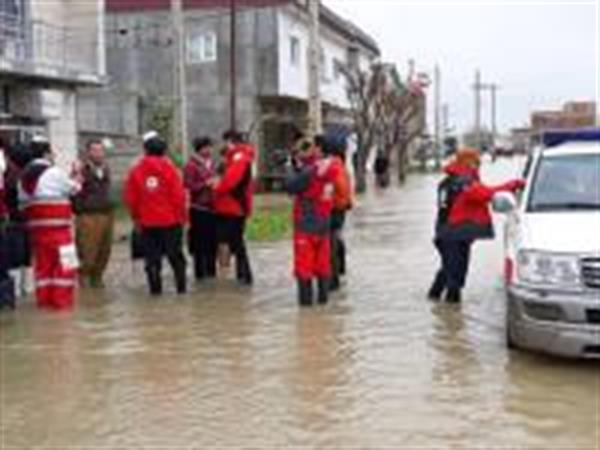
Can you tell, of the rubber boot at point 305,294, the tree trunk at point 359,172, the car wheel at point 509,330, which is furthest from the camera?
the tree trunk at point 359,172

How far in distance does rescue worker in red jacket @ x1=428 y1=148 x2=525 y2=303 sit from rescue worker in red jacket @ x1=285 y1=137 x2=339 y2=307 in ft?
3.40

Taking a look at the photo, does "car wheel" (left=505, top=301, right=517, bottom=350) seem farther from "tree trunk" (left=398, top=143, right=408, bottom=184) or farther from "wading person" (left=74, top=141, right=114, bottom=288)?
"tree trunk" (left=398, top=143, right=408, bottom=184)

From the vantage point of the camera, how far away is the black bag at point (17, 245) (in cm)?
1455

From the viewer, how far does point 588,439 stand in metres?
8.61

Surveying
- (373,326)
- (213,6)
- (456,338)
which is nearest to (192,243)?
(373,326)

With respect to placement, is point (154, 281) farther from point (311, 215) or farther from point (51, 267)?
point (311, 215)

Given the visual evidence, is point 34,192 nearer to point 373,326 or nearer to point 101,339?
point 101,339

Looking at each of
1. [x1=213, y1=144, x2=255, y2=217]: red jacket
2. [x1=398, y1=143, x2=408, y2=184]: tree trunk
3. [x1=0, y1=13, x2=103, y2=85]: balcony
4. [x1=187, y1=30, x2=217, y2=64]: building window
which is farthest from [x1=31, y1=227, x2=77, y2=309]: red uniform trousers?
[x1=398, y1=143, x2=408, y2=184]: tree trunk

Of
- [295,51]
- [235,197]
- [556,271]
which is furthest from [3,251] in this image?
[295,51]

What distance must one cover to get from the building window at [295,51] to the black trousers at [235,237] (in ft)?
123

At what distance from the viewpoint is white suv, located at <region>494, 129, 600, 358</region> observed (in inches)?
413

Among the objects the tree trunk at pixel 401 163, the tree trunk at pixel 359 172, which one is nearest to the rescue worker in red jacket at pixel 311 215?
the tree trunk at pixel 359 172

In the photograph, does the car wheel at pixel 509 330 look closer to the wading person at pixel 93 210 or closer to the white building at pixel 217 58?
the wading person at pixel 93 210

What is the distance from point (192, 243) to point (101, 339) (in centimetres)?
455
